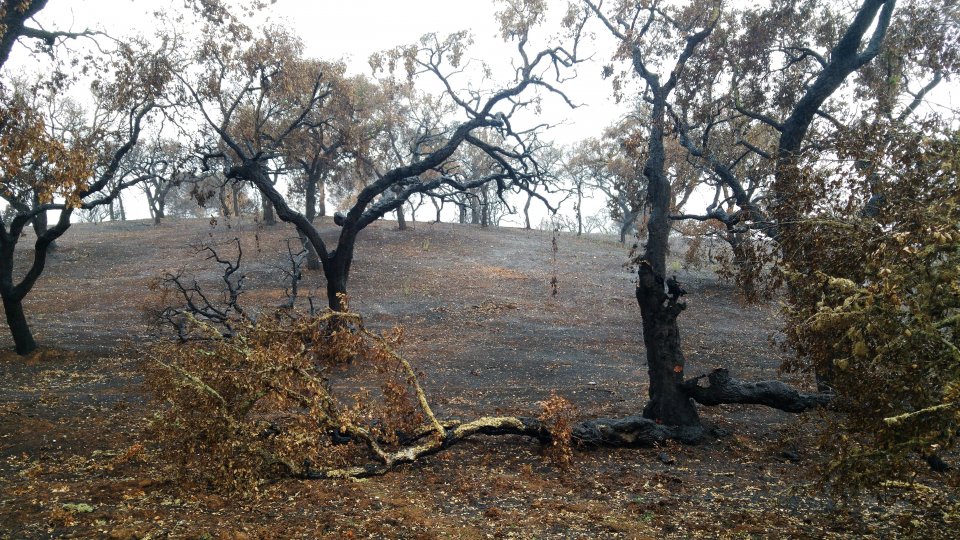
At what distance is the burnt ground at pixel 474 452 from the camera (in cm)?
587

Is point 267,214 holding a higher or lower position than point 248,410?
higher

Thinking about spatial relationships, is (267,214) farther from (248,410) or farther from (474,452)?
(248,410)

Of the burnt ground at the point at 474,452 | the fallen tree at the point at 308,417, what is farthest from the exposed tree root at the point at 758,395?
the burnt ground at the point at 474,452

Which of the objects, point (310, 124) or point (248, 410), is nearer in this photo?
point (248, 410)

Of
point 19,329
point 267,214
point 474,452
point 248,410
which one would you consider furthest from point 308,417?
point 267,214

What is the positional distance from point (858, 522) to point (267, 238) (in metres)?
29.4

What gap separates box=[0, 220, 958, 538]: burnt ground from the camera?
5867 millimetres

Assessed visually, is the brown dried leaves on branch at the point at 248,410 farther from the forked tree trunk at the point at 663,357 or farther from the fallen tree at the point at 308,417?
the forked tree trunk at the point at 663,357

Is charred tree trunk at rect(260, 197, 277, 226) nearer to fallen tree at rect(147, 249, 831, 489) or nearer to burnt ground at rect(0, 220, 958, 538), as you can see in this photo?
burnt ground at rect(0, 220, 958, 538)

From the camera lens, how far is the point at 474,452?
8406 mm

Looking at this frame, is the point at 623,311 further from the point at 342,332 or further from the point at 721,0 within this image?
the point at 342,332

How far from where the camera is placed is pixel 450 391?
11891 millimetres

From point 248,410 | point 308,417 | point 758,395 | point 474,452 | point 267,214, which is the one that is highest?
point 267,214

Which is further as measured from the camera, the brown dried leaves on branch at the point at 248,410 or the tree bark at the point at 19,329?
the tree bark at the point at 19,329
